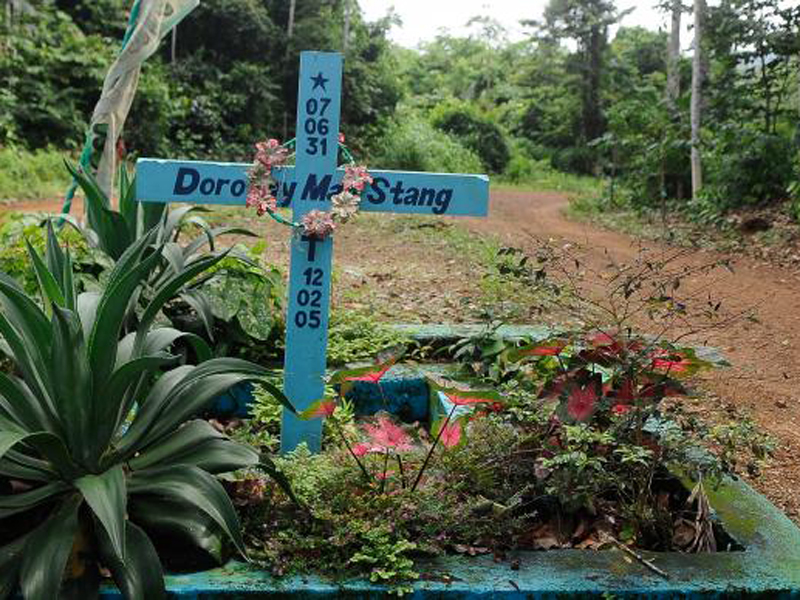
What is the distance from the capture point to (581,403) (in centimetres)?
243

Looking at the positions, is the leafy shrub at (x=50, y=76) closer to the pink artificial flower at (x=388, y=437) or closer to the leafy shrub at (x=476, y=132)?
the leafy shrub at (x=476, y=132)

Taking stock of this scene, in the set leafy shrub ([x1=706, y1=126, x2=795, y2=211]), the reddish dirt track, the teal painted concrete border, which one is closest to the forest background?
leafy shrub ([x1=706, y1=126, x2=795, y2=211])

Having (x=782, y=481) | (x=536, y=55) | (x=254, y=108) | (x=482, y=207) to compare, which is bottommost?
(x=782, y=481)

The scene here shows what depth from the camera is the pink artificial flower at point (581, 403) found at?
241cm

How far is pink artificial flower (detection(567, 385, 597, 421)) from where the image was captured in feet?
7.91

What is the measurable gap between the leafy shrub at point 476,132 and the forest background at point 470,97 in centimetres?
5

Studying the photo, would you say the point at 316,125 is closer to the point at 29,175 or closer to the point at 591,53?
the point at 29,175

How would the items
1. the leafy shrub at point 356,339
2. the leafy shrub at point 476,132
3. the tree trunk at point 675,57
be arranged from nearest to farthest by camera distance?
the leafy shrub at point 356,339 < the tree trunk at point 675,57 < the leafy shrub at point 476,132

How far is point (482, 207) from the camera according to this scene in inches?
121

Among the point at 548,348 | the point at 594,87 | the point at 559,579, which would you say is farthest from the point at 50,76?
the point at 559,579

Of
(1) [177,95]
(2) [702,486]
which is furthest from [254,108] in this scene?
(2) [702,486]

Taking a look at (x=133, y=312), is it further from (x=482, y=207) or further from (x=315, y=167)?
(x=482, y=207)

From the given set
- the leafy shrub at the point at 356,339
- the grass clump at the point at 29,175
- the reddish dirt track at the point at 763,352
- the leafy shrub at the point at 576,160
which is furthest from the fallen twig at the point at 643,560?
the leafy shrub at the point at 576,160

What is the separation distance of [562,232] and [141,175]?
32.3ft
